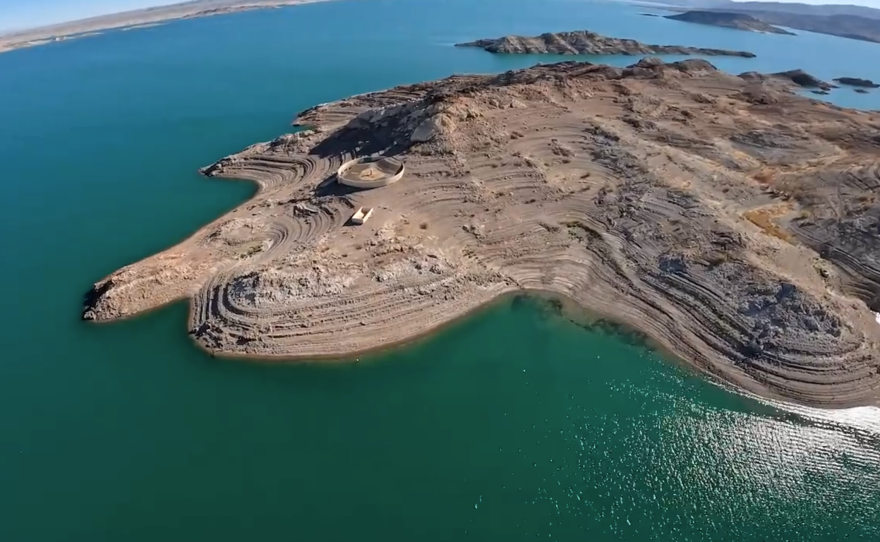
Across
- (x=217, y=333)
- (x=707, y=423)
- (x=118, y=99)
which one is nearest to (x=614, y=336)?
(x=707, y=423)

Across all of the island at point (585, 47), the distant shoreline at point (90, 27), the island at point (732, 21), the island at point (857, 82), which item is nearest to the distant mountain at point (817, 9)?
the island at point (732, 21)

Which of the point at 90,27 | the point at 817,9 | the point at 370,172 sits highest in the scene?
the point at 90,27

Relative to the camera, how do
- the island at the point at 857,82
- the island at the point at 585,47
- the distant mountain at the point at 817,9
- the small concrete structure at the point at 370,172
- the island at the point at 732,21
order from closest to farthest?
1. the small concrete structure at the point at 370,172
2. the island at the point at 857,82
3. the island at the point at 585,47
4. the island at the point at 732,21
5. the distant mountain at the point at 817,9

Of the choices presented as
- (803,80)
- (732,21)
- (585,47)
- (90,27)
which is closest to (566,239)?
(803,80)

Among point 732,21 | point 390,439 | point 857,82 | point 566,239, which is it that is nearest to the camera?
point 390,439

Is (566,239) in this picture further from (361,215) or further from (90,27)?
(90,27)

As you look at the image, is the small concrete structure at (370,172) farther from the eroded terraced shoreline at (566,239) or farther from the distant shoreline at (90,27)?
the distant shoreline at (90,27)

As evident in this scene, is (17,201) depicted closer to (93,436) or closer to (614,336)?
(93,436)
